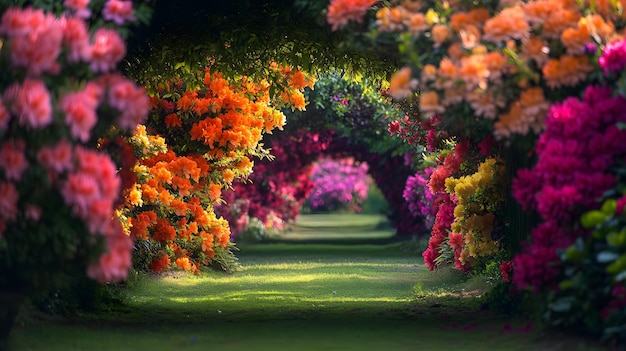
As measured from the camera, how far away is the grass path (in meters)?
8.91

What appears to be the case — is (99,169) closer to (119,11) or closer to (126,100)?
(126,100)

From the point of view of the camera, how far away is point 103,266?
26.8 feet

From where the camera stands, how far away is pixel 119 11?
8.55m

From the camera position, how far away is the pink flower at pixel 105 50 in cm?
807

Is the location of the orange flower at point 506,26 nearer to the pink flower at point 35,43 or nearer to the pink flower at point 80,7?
the pink flower at point 80,7

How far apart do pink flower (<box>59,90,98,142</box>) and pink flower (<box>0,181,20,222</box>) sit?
61 centimetres

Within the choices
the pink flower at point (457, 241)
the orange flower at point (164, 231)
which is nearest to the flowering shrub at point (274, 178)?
the orange flower at point (164, 231)

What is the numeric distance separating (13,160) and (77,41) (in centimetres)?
106

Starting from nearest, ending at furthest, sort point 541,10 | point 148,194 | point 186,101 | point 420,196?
point 541,10 < point 148,194 < point 186,101 < point 420,196

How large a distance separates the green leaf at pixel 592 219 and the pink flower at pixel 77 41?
4.00m

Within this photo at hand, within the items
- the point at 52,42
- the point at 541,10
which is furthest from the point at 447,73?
the point at 52,42

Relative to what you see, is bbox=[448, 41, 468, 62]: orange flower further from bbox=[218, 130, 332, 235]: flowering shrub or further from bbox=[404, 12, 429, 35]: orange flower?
bbox=[218, 130, 332, 235]: flowering shrub

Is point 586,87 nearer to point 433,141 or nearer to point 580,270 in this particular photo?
point 580,270

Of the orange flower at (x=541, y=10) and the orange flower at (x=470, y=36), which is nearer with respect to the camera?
the orange flower at (x=470, y=36)
